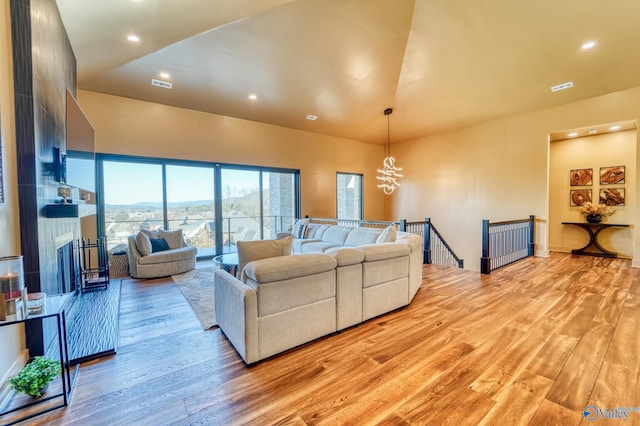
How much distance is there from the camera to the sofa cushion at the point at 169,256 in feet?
16.3

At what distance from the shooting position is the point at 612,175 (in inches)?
251

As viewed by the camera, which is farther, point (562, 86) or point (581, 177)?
point (581, 177)

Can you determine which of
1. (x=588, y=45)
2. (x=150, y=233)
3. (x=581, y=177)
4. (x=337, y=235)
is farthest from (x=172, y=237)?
(x=581, y=177)

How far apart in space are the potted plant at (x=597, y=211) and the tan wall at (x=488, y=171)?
39 centimetres

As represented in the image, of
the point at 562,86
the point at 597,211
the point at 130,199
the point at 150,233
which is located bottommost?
the point at 150,233

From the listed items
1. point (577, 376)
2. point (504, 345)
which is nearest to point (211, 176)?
point (504, 345)

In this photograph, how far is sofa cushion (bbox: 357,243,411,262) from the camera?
305 centimetres

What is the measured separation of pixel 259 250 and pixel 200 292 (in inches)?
74.3

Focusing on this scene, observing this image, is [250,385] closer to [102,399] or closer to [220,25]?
[102,399]

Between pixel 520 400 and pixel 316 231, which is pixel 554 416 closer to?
pixel 520 400

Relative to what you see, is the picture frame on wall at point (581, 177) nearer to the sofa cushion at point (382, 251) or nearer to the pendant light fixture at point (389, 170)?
the pendant light fixture at point (389, 170)

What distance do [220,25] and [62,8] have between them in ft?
5.89

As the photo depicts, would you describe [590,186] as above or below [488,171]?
below

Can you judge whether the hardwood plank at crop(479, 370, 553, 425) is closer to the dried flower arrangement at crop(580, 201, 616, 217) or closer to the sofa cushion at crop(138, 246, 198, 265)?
the sofa cushion at crop(138, 246, 198, 265)
